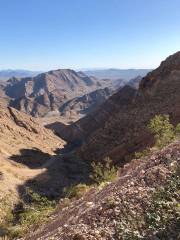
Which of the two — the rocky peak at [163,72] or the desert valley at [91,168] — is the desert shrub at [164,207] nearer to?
the desert valley at [91,168]

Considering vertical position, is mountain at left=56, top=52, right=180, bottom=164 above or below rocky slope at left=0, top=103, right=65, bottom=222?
above

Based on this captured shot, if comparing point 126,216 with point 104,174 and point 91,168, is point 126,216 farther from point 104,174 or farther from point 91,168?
point 91,168

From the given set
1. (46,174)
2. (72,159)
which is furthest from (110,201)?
(72,159)

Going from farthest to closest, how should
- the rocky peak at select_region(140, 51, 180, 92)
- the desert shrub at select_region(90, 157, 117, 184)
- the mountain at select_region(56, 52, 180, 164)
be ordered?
the rocky peak at select_region(140, 51, 180, 92)
the mountain at select_region(56, 52, 180, 164)
the desert shrub at select_region(90, 157, 117, 184)

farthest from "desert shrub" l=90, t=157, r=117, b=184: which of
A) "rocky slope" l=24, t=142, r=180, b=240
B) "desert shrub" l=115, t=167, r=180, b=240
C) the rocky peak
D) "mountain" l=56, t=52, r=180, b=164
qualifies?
the rocky peak

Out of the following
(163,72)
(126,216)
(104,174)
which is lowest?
(104,174)

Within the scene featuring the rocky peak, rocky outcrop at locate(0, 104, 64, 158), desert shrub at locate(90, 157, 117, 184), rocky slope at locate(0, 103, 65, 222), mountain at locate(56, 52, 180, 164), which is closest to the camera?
desert shrub at locate(90, 157, 117, 184)

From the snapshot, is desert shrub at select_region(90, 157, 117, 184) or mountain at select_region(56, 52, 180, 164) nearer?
desert shrub at select_region(90, 157, 117, 184)

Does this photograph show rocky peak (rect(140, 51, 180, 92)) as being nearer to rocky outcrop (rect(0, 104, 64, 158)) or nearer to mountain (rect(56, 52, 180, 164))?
mountain (rect(56, 52, 180, 164))

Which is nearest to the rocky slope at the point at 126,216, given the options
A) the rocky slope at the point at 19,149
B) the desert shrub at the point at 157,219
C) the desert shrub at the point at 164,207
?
the desert shrub at the point at 157,219

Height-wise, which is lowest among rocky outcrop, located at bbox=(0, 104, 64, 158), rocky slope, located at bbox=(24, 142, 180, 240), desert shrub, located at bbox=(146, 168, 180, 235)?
rocky outcrop, located at bbox=(0, 104, 64, 158)

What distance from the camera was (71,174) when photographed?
51656 mm

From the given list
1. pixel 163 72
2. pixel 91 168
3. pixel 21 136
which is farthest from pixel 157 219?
pixel 21 136

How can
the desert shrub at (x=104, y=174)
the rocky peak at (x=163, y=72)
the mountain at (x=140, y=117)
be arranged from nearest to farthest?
the desert shrub at (x=104, y=174) → the mountain at (x=140, y=117) → the rocky peak at (x=163, y=72)
